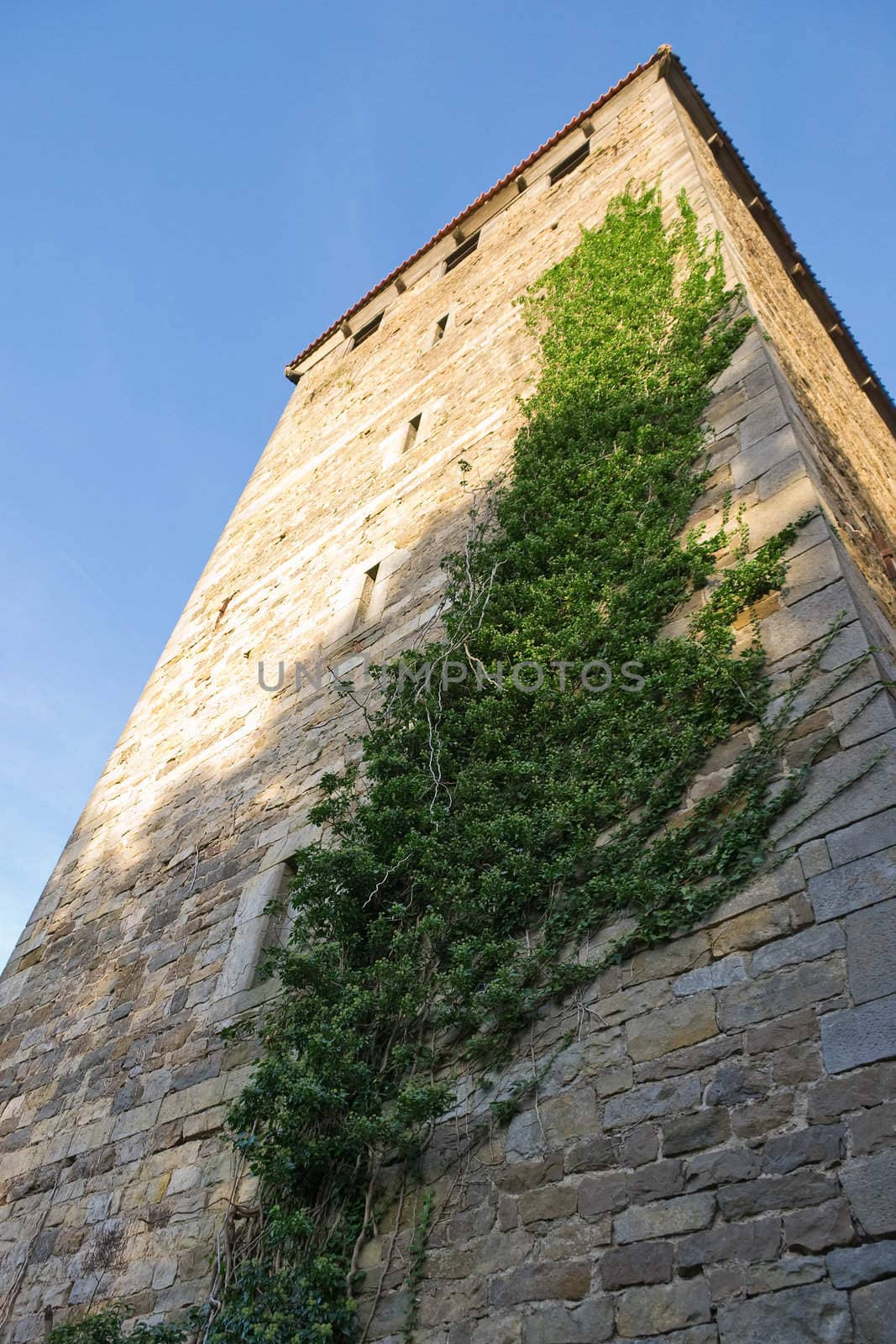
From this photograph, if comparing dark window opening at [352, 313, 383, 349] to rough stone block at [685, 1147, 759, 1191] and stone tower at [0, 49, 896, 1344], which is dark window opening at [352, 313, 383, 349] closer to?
stone tower at [0, 49, 896, 1344]

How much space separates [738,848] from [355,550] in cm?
476

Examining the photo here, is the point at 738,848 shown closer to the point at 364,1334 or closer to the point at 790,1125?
the point at 790,1125

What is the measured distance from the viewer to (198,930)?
5.32 meters

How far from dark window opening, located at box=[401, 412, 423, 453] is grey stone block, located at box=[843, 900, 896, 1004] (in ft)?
19.7

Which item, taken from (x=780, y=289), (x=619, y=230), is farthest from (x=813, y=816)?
(x=780, y=289)

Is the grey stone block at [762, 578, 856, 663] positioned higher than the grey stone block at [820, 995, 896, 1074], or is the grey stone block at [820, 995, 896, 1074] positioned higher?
the grey stone block at [762, 578, 856, 663]

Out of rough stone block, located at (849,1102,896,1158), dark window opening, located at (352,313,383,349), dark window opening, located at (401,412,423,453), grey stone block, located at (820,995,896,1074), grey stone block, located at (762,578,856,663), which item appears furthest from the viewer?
dark window opening, located at (352,313,383,349)

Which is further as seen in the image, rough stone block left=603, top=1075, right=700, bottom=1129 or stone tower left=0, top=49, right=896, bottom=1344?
rough stone block left=603, top=1075, right=700, bottom=1129

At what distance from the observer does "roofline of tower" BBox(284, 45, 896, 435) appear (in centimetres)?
988

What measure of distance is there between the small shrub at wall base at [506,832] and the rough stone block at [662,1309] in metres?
0.74

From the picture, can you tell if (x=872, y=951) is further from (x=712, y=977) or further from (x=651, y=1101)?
(x=651, y=1101)

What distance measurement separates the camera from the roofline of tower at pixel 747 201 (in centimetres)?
988

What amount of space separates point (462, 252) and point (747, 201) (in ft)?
9.96

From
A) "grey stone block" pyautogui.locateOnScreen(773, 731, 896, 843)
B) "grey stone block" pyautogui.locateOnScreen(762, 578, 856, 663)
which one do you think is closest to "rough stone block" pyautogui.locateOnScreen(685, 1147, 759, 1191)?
"grey stone block" pyautogui.locateOnScreen(773, 731, 896, 843)
